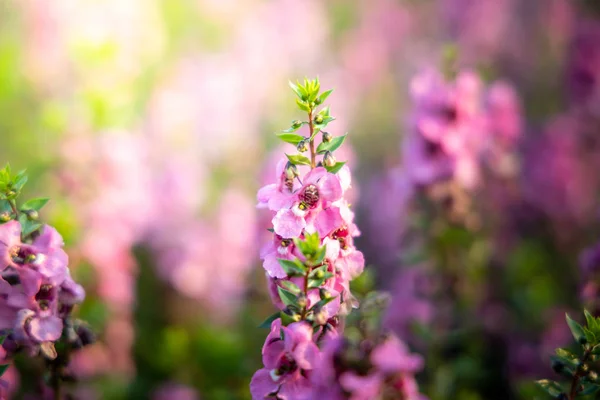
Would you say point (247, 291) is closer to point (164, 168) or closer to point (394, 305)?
point (394, 305)

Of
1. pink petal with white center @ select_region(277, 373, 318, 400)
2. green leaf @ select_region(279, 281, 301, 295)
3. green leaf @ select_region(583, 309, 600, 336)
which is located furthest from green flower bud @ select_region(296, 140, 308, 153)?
green leaf @ select_region(583, 309, 600, 336)

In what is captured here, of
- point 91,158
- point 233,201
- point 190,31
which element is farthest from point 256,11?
point 91,158

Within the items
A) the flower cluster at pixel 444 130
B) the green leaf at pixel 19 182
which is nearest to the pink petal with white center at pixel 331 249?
the green leaf at pixel 19 182

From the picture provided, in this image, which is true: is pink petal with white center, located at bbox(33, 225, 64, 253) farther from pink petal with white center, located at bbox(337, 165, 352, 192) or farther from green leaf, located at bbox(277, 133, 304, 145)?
pink petal with white center, located at bbox(337, 165, 352, 192)

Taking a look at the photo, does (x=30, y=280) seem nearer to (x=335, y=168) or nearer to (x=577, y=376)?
(x=335, y=168)

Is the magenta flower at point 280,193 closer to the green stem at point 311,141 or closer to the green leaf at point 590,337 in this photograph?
the green stem at point 311,141

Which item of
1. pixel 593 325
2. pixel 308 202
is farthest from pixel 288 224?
pixel 593 325

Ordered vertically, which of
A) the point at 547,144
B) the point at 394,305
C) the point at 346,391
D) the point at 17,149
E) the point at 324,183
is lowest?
the point at 346,391
